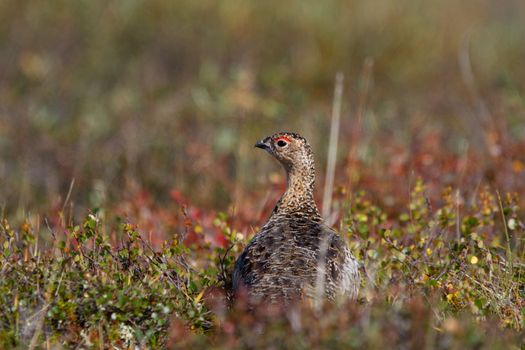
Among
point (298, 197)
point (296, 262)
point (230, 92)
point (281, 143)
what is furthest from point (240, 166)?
point (296, 262)

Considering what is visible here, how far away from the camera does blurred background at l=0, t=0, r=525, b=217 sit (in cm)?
850

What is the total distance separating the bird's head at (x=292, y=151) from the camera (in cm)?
582

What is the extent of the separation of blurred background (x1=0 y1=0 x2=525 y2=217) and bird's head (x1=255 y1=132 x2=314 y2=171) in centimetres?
75

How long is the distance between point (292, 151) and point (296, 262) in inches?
54.1

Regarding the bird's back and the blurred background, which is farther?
the blurred background

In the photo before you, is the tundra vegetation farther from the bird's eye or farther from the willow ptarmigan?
the bird's eye

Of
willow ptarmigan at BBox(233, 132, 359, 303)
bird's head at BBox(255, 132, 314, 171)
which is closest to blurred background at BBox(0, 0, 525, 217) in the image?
bird's head at BBox(255, 132, 314, 171)

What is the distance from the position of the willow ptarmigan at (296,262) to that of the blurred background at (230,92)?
1432 millimetres

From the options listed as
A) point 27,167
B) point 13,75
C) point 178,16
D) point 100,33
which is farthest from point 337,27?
point 27,167

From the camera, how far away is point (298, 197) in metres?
5.66

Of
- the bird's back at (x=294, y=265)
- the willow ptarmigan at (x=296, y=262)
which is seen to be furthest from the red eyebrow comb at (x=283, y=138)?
the bird's back at (x=294, y=265)

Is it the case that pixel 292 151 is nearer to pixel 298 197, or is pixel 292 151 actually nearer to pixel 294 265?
pixel 298 197

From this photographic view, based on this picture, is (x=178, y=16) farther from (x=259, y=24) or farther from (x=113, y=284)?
(x=113, y=284)

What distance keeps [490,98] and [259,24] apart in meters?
3.41
